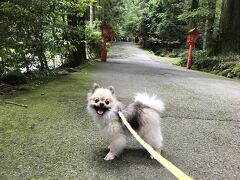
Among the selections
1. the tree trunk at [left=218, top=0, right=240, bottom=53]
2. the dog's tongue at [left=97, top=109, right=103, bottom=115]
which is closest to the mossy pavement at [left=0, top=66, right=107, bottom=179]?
the dog's tongue at [left=97, top=109, right=103, bottom=115]

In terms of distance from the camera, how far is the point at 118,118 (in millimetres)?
3377

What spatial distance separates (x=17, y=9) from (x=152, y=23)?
27798 mm

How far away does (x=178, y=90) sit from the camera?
8.23 meters

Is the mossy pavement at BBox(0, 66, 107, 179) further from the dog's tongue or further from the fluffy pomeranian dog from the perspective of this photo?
the dog's tongue

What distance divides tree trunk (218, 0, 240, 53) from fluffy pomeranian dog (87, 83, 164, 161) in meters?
13.3

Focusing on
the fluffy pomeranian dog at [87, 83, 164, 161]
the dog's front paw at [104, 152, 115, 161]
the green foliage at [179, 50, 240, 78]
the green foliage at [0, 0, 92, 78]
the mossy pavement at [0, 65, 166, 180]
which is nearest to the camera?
the mossy pavement at [0, 65, 166, 180]

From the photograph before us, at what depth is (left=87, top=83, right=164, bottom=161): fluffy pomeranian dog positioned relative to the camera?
331 centimetres

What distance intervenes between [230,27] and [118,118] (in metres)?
14.0

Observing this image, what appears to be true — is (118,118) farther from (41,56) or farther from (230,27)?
(230,27)

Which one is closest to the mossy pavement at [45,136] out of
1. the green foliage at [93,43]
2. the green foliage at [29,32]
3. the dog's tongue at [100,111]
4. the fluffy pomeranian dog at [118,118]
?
the fluffy pomeranian dog at [118,118]

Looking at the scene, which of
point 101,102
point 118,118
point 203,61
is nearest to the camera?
point 101,102

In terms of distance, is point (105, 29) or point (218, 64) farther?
point (105, 29)

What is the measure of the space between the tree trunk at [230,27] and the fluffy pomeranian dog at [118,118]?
13335 millimetres

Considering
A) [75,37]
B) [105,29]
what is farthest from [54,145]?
[105,29]
